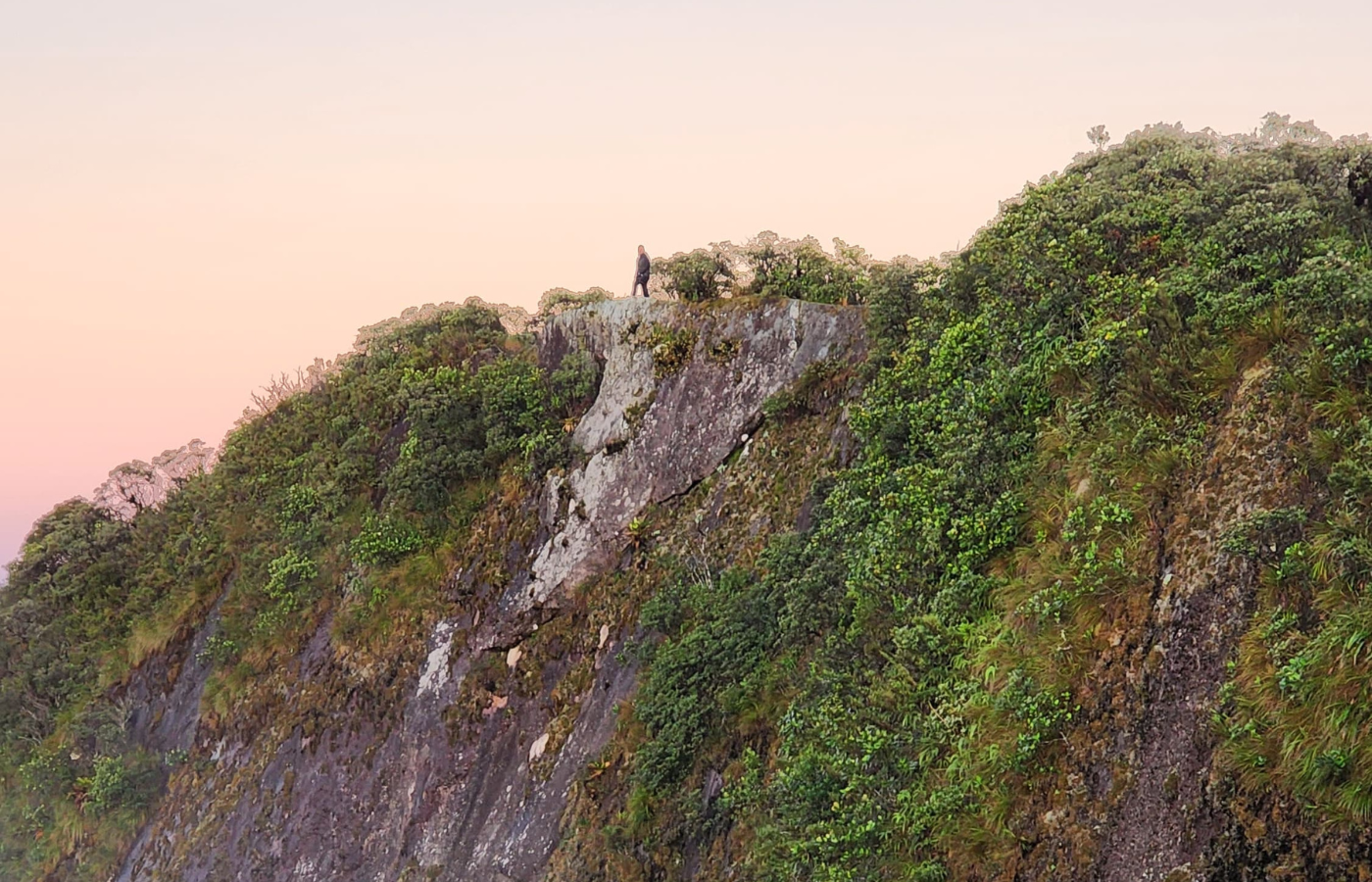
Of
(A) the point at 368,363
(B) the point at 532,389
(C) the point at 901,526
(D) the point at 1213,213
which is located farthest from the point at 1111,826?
(A) the point at 368,363

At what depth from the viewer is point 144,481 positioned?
27375mm

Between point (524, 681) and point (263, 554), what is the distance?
915 cm

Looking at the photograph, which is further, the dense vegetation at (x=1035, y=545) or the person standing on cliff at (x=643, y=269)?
the person standing on cliff at (x=643, y=269)

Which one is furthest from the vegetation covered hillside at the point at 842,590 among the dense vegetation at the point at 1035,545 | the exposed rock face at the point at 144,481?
the exposed rock face at the point at 144,481

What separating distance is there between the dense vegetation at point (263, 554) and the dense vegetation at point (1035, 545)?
7.58m

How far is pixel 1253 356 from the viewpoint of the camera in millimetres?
9109

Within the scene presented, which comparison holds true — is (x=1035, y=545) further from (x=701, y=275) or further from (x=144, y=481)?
(x=144, y=481)

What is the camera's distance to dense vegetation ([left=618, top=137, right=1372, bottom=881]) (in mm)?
7266

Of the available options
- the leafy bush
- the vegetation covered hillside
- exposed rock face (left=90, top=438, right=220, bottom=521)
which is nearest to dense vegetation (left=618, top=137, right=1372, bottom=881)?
the vegetation covered hillside

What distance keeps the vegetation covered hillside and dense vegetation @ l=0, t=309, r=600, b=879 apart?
0.39ft

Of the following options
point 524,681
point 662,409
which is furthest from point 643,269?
point 524,681

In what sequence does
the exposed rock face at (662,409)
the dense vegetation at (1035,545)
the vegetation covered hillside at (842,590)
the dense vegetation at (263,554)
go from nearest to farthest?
the dense vegetation at (1035,545), the vegetation covered hillside at (842,590), the exposed rock face at (662,409), the dense vegetation at (263,554)

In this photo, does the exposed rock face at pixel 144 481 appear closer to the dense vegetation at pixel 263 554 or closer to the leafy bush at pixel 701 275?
the dense vegetation at pixel 263 554

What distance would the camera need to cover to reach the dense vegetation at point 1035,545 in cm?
727
